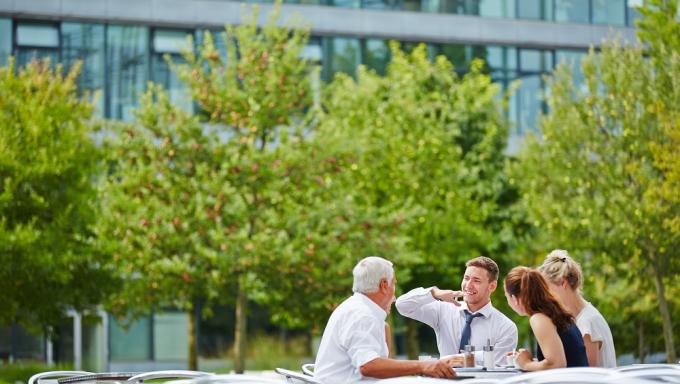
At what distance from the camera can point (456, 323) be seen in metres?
9.97

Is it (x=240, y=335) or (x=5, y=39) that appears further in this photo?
(x=5, y=39)

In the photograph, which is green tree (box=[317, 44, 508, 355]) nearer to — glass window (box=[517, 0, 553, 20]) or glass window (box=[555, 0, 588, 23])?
glass window (box=[517, 0, 553, 20])

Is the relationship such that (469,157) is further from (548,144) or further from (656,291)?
(656,291)

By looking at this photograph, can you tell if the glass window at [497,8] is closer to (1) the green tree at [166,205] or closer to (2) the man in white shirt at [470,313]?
(1) the green tree at [166,205]

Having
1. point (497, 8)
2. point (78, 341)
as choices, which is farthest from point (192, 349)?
point (497, 8)

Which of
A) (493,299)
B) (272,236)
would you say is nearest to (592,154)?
(493,299)

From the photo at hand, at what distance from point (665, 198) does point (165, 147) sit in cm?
1025

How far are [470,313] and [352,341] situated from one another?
6.62 feet

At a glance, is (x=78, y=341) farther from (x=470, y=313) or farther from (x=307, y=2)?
(x=470, y=313)

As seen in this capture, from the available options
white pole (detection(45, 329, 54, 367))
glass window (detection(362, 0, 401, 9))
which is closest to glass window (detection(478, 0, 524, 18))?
glass window (detection(362, 0, 401, 9))

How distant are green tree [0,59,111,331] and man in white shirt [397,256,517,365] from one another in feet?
43.4

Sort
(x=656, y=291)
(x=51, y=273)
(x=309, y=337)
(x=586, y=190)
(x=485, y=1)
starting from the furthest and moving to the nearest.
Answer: (x=485, y=1), (x=309, y=337), (x=656, y=291), (x=586, y=190), (x=51, y=273)

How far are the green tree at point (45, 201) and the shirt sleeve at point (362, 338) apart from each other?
14779 mm

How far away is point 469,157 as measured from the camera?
3027 cm
